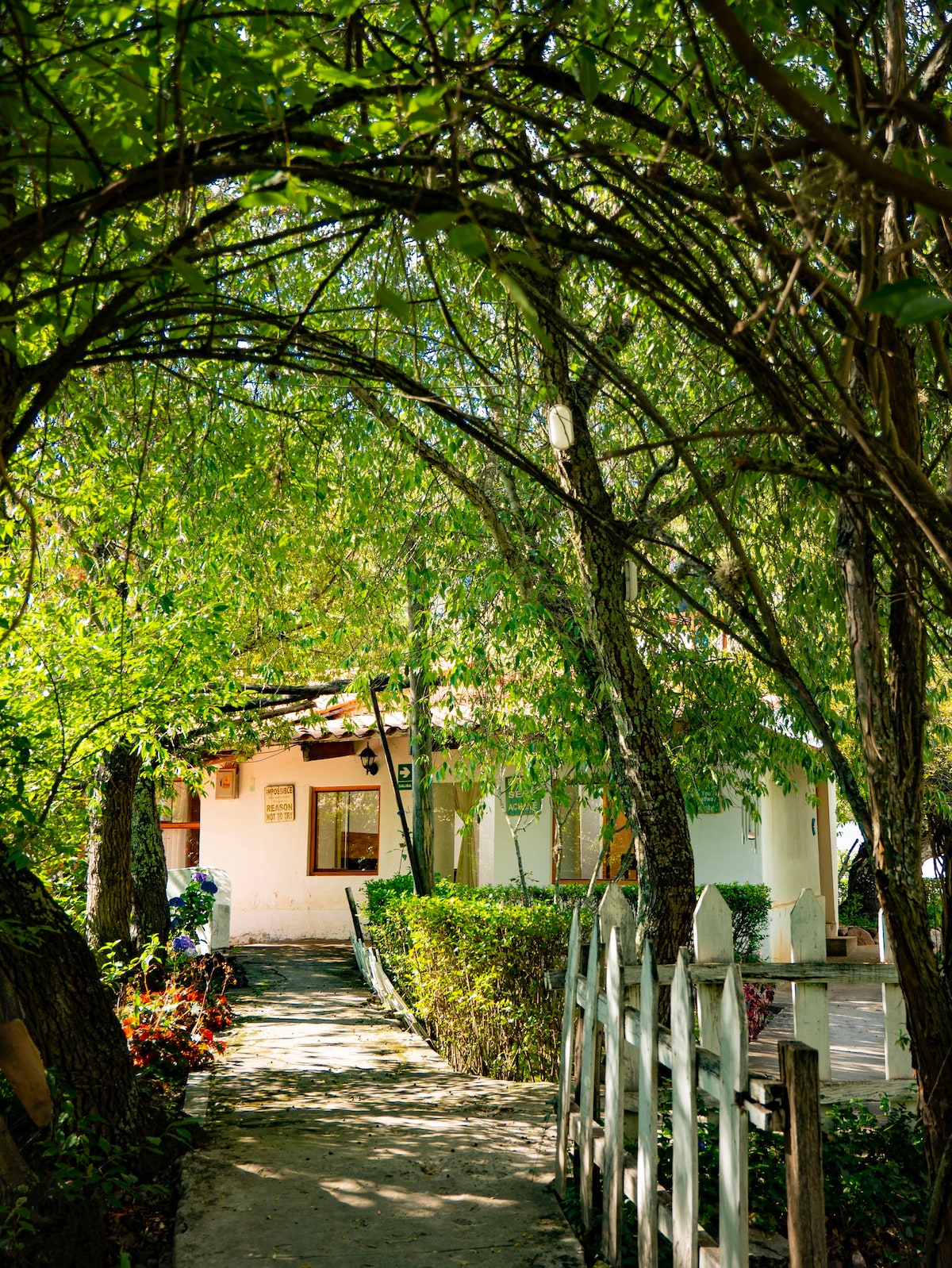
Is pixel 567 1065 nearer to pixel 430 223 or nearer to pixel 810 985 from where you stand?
pixel 810 985

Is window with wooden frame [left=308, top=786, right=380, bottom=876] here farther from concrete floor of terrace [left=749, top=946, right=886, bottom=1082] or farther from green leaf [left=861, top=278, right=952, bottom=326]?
green leaf [left=861, top=278, right=952, bottom=326]

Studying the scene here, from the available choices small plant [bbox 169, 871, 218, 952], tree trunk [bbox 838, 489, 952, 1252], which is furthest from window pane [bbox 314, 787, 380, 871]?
tree trunk [bbox 838, 489, 952, 1252]

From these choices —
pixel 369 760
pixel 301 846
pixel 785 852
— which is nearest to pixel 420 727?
pixel 369 760

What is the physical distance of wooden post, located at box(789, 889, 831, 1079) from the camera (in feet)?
16.4

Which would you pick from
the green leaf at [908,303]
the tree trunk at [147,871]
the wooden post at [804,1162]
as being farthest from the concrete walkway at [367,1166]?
the green leaf at [908,303]

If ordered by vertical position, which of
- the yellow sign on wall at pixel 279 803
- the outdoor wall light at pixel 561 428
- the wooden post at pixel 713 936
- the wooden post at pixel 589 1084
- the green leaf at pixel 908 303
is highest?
the outdoor wall light at pixel 561 428

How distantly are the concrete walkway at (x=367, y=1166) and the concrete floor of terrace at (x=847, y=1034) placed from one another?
2.11m

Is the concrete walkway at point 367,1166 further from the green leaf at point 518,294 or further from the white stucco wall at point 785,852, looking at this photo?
the white stucco wall at point 785,852

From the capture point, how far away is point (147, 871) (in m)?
11.5

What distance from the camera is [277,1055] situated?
8.54m

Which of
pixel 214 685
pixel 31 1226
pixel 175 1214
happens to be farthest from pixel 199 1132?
pixel 214 685

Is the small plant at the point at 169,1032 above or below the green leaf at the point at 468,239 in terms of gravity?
below

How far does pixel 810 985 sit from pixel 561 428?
289cm

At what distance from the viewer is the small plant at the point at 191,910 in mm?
10556
